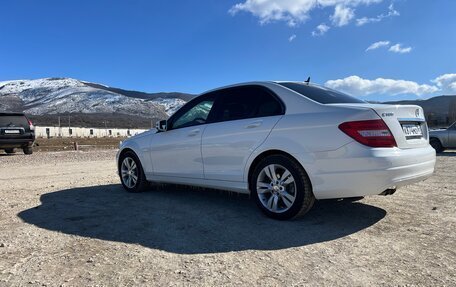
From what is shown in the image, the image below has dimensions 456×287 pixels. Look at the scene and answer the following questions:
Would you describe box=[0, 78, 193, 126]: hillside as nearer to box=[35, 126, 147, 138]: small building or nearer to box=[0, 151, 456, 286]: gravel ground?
box=[35, 126, 147, 138]: small building

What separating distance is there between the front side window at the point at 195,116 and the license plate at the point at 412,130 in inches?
101

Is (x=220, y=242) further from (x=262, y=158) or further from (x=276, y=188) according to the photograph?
(x=262, y=158)

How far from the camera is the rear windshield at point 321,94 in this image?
476 cm

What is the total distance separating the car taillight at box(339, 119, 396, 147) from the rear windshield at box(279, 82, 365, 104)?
0.63m

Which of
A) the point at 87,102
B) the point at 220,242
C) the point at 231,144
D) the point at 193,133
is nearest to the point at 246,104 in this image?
the point at 231,144

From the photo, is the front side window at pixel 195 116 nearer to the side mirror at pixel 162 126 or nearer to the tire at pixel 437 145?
the side mirror at pixel 162 126

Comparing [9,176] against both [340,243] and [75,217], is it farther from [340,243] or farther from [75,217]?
[340,243]

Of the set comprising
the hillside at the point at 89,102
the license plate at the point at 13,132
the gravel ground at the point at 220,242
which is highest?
the hillside at the point at 89,102

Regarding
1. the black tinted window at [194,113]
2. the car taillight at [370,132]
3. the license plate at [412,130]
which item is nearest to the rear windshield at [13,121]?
the black tinted window at [194,113]

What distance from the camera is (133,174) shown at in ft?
22.4

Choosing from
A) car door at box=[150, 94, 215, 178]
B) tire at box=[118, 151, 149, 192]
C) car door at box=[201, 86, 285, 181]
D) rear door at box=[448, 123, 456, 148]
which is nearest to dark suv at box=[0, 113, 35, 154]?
tire at box=[118, 151, 149, 192]

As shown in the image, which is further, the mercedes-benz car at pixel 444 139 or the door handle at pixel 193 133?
the mercedes-benz car at pixel 444 139

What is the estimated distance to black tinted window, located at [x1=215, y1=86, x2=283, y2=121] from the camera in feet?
16.1

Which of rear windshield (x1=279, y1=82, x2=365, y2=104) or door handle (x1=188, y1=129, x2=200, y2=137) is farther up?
rear windshield (x1=279, y1=82, x2=365, y2=104)
